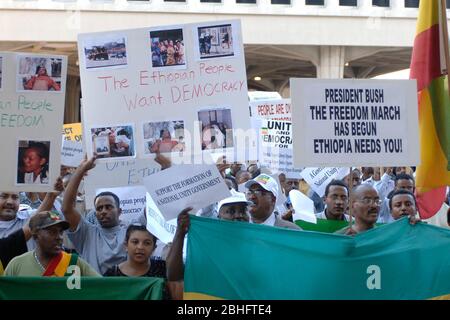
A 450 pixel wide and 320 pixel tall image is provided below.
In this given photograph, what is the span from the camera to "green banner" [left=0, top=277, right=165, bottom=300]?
18.3ft

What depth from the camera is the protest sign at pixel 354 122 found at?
6.25 meters

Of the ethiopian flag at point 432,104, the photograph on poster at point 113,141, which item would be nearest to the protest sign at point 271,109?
the ethiopian flag at point 432,104

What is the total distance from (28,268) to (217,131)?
1.59 meters

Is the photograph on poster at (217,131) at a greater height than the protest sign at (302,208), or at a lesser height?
greater

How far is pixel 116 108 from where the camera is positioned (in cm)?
657

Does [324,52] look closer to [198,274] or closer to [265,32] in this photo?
[265,32]

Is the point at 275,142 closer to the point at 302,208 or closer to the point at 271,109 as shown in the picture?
the point at 271,109

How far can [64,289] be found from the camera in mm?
5594

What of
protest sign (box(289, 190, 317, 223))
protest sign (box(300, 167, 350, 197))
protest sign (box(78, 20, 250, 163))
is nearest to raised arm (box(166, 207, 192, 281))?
protest sign (box(78, 20, 250, 163))

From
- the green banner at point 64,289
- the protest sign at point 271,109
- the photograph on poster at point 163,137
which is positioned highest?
the protest sign at point 271,109

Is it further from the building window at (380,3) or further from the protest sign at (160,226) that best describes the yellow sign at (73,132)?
the building window at (380,3)

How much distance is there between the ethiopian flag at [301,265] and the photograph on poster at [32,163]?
47.6 inches

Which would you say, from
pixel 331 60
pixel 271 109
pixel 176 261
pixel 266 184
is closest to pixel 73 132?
pixel 271 109

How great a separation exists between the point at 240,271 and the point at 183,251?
440 millimetres
